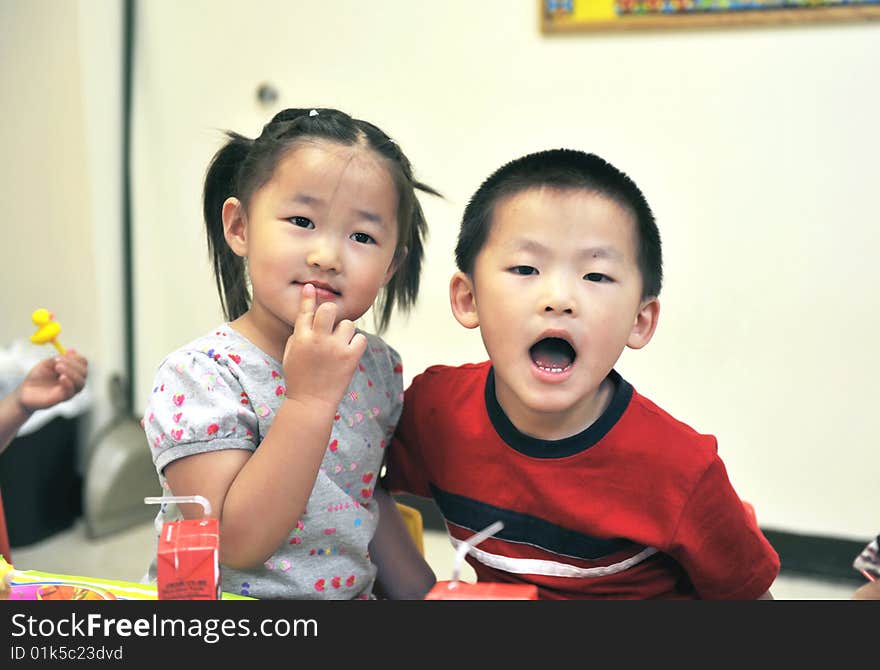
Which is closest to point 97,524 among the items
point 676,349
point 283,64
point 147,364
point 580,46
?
point 147,364

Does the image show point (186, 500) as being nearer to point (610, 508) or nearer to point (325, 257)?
point (325, 257)

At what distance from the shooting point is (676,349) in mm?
2041

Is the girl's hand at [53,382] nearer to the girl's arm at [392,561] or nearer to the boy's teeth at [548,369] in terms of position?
the girl's arm at [392,561]

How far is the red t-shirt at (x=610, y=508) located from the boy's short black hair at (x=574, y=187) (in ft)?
0.46

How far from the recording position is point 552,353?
0.84m

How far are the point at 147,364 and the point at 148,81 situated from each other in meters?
0.74

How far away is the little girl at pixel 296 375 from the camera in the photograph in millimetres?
778

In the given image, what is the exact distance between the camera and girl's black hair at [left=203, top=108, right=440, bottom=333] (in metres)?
0.90

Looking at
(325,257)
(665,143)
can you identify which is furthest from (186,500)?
(665,143)

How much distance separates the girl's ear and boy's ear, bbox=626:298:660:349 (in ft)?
1.32

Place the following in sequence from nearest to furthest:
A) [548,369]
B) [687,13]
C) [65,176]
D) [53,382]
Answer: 1. [548,369]
2. [53,382]
3. [687,13]
4. [65,176]

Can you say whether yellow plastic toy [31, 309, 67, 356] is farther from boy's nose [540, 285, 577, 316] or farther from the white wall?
the white wall

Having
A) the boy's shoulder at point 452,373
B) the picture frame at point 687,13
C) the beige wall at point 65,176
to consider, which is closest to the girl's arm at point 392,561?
the boy's shoulder at point 452,373

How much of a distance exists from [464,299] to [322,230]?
0.55ft
